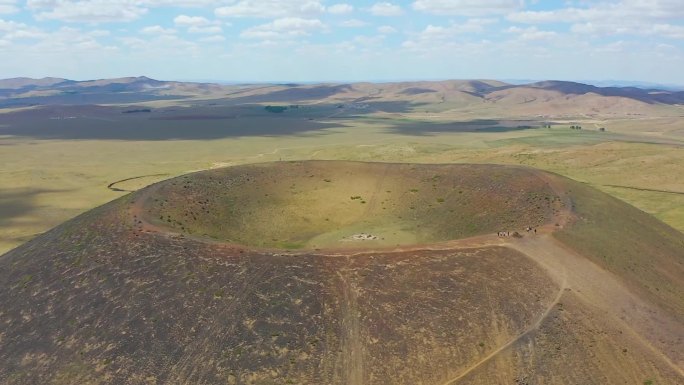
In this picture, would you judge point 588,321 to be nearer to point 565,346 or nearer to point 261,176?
point 565,346

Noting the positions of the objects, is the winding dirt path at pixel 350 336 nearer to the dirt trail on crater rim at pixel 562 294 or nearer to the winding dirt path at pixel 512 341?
the dirt trail on crater rim at pixel 562 294

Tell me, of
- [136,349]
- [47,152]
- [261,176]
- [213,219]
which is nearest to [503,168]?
[261,176]

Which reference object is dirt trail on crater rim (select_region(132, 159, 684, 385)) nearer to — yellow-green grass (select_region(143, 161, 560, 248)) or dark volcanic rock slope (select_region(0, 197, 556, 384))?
dark volcanic rock slope (select_region(0, 197, 556, 384))

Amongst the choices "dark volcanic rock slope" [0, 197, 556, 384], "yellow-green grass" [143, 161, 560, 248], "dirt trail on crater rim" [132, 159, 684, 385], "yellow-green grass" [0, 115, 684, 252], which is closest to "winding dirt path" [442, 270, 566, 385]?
"dirt trail on crater rim" [132, 159, 684, 385]

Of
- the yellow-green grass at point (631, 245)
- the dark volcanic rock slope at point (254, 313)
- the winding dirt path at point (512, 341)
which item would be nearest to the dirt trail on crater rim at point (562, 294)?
the winding dirt path at point (512, 341)

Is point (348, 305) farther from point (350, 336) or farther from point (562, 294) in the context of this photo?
point (562, 294)
